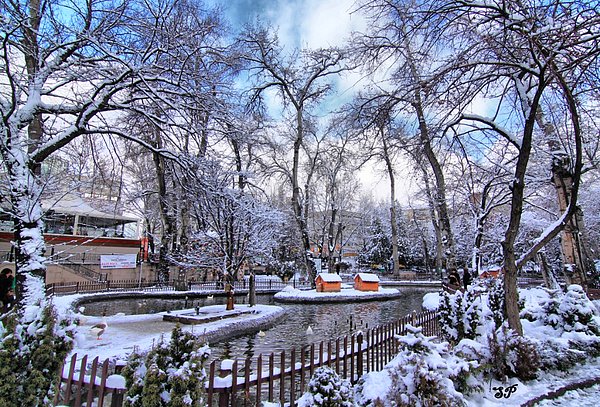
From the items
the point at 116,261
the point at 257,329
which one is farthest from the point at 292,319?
the point at 116,261

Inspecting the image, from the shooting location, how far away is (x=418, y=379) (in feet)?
11.1

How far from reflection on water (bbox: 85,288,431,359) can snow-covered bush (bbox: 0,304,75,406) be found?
5.44 m

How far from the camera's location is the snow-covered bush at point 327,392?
3.03 m

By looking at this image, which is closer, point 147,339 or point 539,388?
point 539,388

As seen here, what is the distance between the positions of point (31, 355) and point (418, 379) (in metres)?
3.57

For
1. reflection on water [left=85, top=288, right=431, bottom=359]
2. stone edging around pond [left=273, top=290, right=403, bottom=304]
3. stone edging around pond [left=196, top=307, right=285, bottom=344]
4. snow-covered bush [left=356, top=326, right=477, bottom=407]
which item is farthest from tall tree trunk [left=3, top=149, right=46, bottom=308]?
stone edging around pond [left=273, top=290, right=403, bottom=304]

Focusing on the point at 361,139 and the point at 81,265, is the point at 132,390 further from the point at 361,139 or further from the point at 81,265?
the point at 81,265

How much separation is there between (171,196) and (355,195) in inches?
817

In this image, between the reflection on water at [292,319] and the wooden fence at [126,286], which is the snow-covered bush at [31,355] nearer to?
the reflection on water at [292,319]

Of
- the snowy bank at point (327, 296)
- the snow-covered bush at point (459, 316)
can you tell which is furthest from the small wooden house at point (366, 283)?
the snow-covered bush at point (459, 316)

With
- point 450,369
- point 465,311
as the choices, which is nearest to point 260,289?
point 465,311

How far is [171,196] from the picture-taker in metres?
23.7

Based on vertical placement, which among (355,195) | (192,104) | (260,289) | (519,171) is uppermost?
(355,195)

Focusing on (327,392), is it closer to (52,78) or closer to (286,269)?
(52,78)
